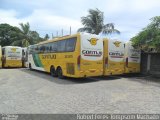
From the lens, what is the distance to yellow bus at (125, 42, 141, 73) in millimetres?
17000

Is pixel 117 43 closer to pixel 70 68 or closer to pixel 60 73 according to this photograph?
pixel 70 68

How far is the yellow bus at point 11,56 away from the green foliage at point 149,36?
15.7 m

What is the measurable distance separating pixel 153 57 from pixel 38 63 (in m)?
10.2

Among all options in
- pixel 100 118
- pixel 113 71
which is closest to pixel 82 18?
pixel 113 71

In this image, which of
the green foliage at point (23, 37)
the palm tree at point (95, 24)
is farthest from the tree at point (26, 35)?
the palm tree at point (95, 24)

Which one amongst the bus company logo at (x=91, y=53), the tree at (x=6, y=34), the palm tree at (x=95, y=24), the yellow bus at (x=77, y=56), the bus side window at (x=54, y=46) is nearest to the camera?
the yellow bus at (x=77, y=56)

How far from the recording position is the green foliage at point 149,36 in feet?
52.3

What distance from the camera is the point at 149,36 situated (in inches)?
647

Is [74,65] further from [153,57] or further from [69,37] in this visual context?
[153,57]

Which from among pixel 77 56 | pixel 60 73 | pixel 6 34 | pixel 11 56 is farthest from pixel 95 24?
pixel 6 34

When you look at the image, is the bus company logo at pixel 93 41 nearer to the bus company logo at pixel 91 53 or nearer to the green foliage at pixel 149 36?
the bus company logo at pixel 91 53

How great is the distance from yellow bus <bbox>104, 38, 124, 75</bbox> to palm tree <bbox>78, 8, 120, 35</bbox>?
1761cm

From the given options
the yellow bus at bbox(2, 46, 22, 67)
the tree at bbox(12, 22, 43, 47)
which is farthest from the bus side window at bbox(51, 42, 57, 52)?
the tree at bbox(12, 22, 43, 47)

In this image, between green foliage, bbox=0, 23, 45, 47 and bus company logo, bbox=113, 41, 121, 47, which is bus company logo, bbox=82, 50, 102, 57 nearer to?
bus company logo, bbox=113, 41, 121, 47
